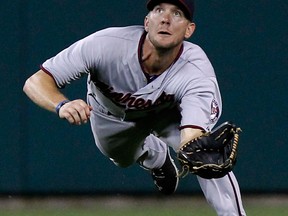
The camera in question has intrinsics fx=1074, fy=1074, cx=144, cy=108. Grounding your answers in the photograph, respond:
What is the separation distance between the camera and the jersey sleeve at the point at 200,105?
5.26 m

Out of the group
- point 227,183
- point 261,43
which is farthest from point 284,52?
point 227,183

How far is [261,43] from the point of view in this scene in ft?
26.7

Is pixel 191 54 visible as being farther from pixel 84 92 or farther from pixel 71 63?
pixel 84 92

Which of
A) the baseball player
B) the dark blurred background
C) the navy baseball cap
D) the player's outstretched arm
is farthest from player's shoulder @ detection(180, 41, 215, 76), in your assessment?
the dark blurred background

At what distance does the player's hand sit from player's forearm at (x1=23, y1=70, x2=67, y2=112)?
0.81 feet

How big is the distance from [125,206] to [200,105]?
9.14ft

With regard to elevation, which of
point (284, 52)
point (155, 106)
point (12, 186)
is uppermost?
point (155, 106)

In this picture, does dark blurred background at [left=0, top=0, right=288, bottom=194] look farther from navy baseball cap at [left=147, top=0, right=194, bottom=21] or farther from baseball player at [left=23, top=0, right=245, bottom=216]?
navy baseball cap at [left=147, top=0, right=194, bottom=21]

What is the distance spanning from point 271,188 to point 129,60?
2.90m

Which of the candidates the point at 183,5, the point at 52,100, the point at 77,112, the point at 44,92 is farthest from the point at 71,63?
the point at 77,112

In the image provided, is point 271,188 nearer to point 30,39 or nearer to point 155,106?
point 30,39

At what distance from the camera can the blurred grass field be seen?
7.45 metres

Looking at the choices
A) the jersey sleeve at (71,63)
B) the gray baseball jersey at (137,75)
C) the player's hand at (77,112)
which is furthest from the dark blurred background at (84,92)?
the player's hand at (77,112)

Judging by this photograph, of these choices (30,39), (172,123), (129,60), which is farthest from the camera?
(30,39)
